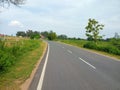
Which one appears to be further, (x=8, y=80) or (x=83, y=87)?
(x=8, y=80)

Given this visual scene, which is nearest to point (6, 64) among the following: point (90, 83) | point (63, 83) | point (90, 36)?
point (63, 83)

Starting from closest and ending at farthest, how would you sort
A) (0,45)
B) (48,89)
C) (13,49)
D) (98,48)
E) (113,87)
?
(48,89)
(113,87)
(0,45)
(13,49)
(98,48)

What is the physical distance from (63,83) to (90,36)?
60.9 m

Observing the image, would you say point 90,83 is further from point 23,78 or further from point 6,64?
point 6,64

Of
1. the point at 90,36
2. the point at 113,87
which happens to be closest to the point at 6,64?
the point at 113,87

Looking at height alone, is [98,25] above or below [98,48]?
above

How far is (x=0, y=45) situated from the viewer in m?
16.8

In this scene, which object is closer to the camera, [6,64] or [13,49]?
[6,64]

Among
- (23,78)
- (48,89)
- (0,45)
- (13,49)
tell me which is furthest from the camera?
(13,49)

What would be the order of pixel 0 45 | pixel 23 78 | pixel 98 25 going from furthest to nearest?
pixel 98 25 < pixel 0 45 < pixel 23 78

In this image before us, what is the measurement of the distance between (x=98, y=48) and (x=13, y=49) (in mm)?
23670

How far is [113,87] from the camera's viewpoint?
332 inches

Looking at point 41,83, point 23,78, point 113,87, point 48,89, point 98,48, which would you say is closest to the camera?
point 48,89

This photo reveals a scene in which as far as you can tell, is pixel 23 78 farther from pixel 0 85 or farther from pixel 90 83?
pixel 90 83
